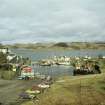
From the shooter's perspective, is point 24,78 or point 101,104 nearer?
point 101,104

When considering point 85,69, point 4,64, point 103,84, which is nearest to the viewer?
point 103,84

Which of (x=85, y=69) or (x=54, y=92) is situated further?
(x=85, y=69)

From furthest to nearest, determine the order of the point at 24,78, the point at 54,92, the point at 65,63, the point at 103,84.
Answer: the point at 65,63
the point at 24,78
the point at 103,84
the point at 54,92

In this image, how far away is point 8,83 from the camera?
67.6 metres

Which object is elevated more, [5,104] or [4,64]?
[4,64]

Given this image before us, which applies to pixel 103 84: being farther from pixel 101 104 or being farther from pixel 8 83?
pixel 8 83

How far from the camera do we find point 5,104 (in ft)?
146

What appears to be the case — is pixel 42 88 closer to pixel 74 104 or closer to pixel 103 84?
pixel 103 84

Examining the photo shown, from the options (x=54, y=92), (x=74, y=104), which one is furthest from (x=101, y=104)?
(x=54, y=92)

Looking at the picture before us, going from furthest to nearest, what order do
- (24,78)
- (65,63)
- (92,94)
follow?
(65,63)
(24,78)
(92,94)

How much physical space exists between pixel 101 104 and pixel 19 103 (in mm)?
11780

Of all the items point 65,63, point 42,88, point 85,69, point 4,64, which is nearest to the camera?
point 42,88

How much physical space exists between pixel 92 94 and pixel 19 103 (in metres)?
9.53

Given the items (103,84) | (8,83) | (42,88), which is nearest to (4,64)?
(8,83)
